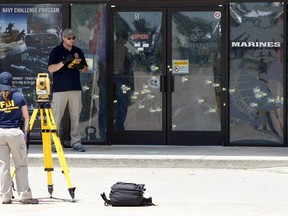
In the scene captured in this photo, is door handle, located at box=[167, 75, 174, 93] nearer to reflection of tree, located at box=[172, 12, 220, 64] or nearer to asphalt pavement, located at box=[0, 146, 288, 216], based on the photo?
reflection of tree, located at box=[172, 12, 220, 64]

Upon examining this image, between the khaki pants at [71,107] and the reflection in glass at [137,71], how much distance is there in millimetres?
1056

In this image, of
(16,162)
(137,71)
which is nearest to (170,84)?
(137,71)

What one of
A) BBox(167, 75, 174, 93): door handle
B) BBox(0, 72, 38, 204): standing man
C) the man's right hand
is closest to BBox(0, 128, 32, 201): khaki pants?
BBox(0, 72, 38, 204): standing man

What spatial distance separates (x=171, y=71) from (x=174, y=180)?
351cm

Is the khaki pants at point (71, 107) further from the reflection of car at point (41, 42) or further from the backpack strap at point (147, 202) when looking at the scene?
the backpack strap at point (147, 202)

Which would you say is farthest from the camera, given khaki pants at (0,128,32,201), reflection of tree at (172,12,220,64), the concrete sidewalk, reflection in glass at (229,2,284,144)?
reflection of tree at (172,12,220,64)

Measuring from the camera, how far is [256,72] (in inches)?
690

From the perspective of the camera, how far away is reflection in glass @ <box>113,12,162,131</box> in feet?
58.1

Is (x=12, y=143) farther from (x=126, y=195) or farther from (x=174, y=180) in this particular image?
(x=174, y=180)

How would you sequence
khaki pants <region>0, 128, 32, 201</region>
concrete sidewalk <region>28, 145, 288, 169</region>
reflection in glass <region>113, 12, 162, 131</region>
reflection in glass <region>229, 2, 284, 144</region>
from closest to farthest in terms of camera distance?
khaki pants <region>0, 128, 32, 201</region> → concrete sidewalk <region>28, 145, 288, 169</region> → reflection in glass <region>229, 2, 284, 144</region> → reflection in glass <region>113, 12, 162, 131</region>

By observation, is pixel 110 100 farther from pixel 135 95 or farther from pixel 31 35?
pixel 31 35

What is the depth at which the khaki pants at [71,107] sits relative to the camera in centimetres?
1681

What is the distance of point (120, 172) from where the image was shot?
610 inches

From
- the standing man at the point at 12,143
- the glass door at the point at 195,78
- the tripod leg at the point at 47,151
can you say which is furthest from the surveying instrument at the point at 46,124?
the glass door at the point at 195,78
